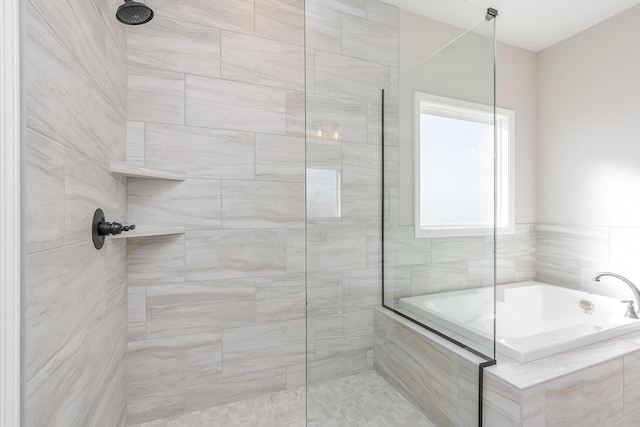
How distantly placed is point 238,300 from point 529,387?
1400mm

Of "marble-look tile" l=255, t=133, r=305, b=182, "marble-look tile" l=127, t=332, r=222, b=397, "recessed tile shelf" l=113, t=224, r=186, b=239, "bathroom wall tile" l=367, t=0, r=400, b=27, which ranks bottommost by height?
"marble-look tile" l=127, t=332, r=222, b=397

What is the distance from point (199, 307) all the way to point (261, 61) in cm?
145

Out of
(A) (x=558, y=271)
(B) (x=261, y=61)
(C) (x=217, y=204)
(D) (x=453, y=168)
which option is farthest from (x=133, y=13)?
(A) (x=558, y=271)

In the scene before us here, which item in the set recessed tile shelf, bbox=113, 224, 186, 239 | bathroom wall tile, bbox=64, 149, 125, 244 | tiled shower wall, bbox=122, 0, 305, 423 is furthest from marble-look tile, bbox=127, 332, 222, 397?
bathroom wall tile, bbox=64, 149, 125, 244

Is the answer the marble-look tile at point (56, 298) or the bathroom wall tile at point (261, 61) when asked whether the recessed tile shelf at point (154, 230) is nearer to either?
the marble-look tile at point (56, 298)

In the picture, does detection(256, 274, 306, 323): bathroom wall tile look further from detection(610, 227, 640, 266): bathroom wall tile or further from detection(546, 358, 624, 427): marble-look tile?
detection(610, 227, 640, 266): bathroom wall tile

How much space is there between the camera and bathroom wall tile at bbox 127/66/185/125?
1.56 metres

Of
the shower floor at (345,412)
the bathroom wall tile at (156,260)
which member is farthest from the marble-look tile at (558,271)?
the bathroom wall tile at (156,260)

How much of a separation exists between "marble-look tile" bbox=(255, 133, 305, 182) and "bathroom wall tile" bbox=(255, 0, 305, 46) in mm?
597

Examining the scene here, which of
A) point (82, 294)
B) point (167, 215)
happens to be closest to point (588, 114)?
point (167, 215)

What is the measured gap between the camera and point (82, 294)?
0.99 metres

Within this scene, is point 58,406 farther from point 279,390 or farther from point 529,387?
point 529,387

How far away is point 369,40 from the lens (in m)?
1.37
